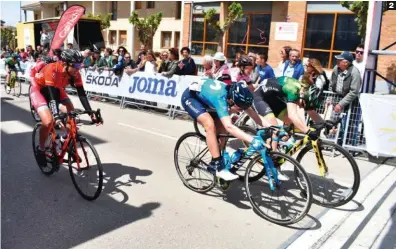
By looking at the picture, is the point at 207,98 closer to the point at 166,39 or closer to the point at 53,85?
the point at 53,85

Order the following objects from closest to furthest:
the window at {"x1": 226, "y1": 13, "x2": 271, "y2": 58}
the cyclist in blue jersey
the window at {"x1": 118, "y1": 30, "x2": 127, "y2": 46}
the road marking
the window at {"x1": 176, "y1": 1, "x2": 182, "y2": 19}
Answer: the cyclist in blue jersey → the road marking → the window at {"x1": 226, "y1": 13, "x2": 271, "y2": 58} → the window at {"x1": 176, "y1": 1, "x2": 182, "y2": 19} → the window at {"x1": 118, "y1": 30, "x2": 127, "y2": 46}

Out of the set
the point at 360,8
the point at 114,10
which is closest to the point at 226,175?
the point at 360,8

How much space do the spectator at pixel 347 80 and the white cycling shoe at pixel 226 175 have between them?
355 cm

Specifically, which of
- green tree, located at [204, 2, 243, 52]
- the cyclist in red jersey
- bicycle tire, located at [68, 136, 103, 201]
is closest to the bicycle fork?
bicycle tire, located at [68, 136, 103, 201]

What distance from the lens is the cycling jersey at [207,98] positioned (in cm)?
431

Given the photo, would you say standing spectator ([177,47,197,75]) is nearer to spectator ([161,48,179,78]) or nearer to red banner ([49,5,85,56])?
spectator ([161,48,179,78])

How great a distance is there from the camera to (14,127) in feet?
27.0

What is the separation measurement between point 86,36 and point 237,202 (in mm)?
20038

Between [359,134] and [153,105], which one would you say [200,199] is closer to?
[359,134]

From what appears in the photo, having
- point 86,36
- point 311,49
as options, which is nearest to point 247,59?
point 311,49

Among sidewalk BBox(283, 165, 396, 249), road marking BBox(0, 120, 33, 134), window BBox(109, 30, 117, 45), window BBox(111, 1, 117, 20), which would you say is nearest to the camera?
sidewalk BBox(283, 165, 396, 249)

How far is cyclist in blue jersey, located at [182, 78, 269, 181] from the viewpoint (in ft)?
13.8


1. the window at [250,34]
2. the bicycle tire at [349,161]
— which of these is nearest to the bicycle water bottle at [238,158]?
the bicycle tire at [349,161]

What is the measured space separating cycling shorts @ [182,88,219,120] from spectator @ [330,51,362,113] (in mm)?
3389
